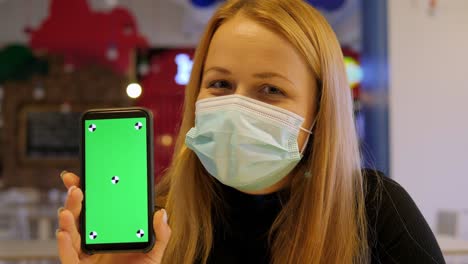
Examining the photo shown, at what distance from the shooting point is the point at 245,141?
113 centimetres

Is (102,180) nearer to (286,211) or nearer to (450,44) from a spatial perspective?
(286,211)

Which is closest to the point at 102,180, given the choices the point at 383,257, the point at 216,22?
the point at 216,22

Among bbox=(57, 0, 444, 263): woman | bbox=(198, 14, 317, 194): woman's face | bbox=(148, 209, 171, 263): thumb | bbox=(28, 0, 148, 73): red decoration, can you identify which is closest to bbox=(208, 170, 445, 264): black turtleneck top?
bbox=(57, 0, 444, 263): woman

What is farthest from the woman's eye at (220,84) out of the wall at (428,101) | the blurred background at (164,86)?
the wall at (428,101)

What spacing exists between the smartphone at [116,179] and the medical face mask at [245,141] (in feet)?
0.93

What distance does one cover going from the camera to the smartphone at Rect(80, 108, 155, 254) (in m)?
0.84

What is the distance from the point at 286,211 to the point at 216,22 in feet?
1.43

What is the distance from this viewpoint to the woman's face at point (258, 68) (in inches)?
42.5

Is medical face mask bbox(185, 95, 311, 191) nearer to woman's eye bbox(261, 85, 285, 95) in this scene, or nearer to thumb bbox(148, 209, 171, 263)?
woman's eye bbox(261, 85, 285, 95)

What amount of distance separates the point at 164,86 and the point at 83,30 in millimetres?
1067

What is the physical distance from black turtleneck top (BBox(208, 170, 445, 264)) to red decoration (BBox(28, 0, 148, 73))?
4.60m

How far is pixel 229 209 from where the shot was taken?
1.20 meters

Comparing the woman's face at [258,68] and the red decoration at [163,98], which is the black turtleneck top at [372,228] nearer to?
the woman's face at [258,68]

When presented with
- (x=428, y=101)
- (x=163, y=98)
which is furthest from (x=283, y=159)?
(x=163, y=98)
